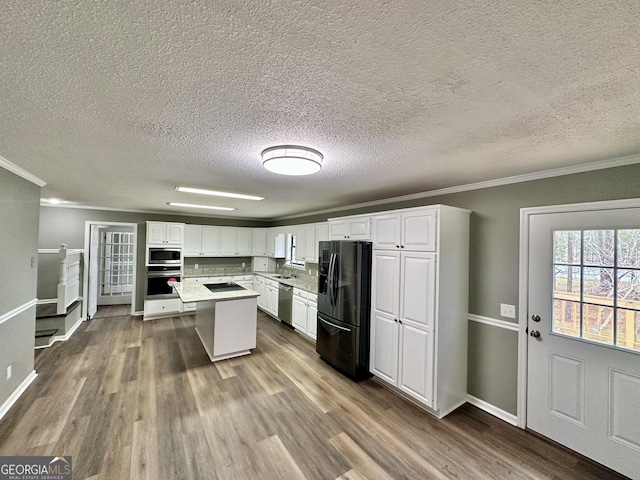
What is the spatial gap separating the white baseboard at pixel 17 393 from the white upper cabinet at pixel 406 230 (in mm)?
4131

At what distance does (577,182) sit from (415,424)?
2.66 m

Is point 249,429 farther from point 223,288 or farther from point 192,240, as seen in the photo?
point 192,240

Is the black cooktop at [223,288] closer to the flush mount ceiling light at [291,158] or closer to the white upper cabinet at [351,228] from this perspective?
the white upper cabinet at [351,228]

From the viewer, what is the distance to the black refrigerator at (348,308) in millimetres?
3344

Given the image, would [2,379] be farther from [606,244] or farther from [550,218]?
[606,244]

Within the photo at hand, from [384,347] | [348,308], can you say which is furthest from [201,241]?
[384,347]

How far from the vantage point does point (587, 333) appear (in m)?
2.21

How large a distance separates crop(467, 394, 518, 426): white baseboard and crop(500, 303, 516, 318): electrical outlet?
971 mm

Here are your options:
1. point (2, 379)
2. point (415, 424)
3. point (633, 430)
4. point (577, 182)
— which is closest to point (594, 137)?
point (577, 182)

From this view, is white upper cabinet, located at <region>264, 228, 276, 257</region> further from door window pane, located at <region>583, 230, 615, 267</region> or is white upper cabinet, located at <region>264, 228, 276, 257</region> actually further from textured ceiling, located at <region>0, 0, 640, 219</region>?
door window pane, located at <region>583, 230, 615, 267</region>

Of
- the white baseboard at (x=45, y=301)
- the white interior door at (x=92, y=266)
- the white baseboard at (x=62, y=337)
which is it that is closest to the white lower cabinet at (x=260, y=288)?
the white interior door at (x=92, y=266)

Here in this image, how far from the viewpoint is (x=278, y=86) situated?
120 centimetres

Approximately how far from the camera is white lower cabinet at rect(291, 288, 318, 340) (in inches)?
180

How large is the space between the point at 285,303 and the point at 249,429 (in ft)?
10.1
